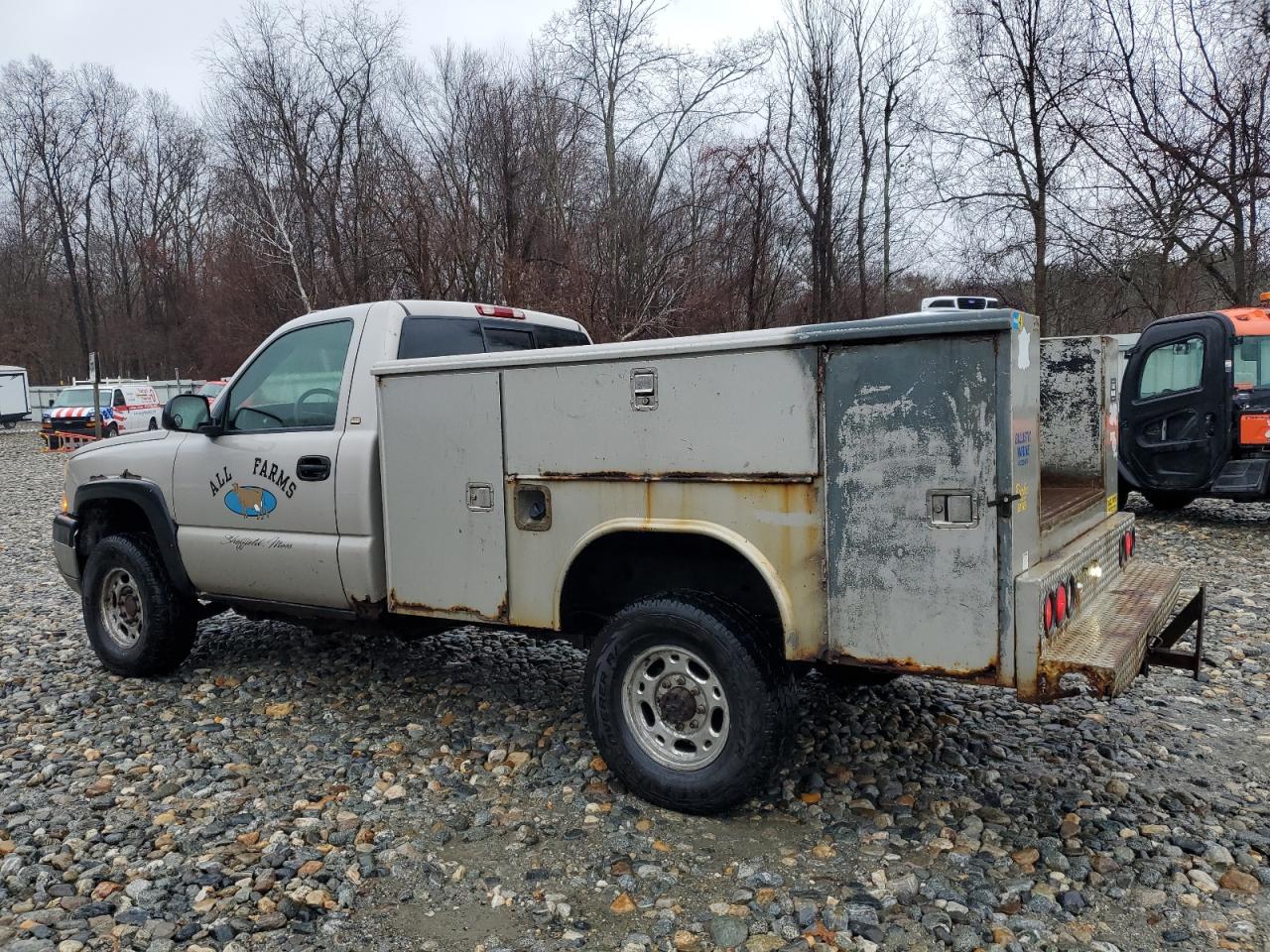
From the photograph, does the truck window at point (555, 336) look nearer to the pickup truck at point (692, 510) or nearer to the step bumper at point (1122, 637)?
the pickup truck at point (692, 510)

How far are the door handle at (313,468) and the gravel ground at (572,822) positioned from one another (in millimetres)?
1277

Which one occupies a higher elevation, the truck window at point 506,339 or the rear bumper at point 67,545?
the truck window at point 506,339

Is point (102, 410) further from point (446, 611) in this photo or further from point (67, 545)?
point (446, 611)

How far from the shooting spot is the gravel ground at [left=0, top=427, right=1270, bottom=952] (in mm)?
3074

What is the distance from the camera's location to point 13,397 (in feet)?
119

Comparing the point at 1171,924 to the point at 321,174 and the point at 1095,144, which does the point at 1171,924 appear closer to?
the point at 1095,144

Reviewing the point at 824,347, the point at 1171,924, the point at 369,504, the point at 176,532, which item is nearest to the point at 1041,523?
the point at 824,347

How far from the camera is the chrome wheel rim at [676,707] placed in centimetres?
370

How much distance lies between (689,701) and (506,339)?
255 cm

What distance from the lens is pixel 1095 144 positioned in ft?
63.0

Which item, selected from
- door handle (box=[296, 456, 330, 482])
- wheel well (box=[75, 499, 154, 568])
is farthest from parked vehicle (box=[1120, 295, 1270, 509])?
wheel well (box=[75, 499, 154, 568])

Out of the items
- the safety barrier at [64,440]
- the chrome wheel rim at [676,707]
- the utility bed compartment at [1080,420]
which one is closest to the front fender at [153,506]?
the chrome wheel rim at [676,707]

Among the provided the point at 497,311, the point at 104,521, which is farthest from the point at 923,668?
the point at 104,521

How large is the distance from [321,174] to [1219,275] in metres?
21.6
